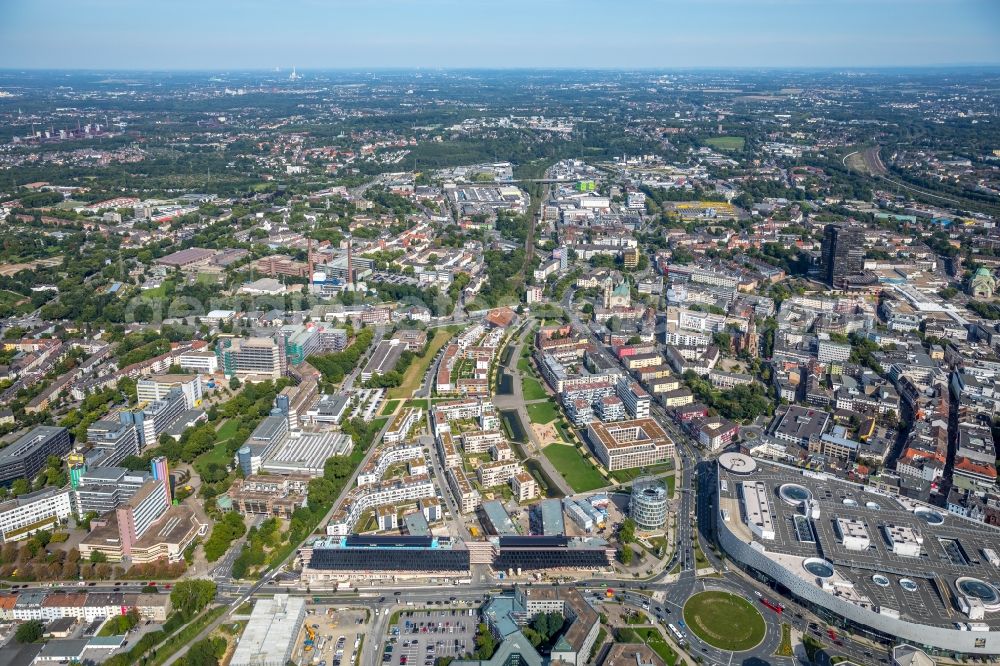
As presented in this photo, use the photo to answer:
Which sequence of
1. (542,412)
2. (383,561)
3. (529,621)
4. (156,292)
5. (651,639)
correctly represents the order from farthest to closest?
(156,292), (542,412), (383,561), (529,621), (651,639)

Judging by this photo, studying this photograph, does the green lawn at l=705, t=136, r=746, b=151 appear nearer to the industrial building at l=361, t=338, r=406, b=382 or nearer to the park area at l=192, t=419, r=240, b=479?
the industrial building at l=361, t=338, r=406, b=382

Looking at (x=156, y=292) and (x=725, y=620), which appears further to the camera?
(x=156, y=292)

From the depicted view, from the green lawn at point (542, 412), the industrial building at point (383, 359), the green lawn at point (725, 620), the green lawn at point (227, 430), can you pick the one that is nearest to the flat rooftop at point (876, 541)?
the green lawn at point (725, 620)

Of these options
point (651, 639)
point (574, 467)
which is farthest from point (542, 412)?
point (651, 639)

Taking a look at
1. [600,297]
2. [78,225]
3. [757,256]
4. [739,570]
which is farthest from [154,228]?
[739,570]

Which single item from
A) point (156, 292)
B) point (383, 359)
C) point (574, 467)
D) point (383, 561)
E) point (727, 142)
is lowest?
point (574, 467)

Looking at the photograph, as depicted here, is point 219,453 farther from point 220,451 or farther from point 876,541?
point 876,541
